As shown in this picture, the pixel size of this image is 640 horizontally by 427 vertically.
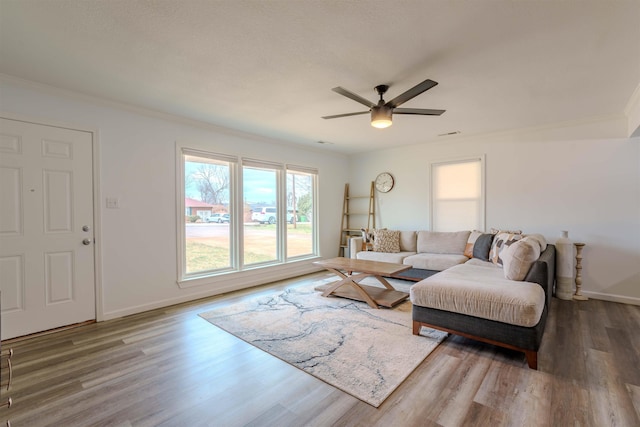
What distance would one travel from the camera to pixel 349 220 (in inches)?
255

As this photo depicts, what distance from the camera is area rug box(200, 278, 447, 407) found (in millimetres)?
2102

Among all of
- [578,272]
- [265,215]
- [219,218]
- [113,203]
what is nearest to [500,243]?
[578,272]

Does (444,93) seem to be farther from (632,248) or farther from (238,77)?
(632,248)

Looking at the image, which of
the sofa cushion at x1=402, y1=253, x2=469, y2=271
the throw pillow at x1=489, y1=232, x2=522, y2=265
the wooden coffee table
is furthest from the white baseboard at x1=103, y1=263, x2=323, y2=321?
the throw pillow at x1=489, y1=232, x2=522, y2=265

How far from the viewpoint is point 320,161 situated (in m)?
5.82

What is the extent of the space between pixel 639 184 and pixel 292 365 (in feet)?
14.9

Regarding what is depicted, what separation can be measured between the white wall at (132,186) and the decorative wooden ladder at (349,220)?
2.83 m

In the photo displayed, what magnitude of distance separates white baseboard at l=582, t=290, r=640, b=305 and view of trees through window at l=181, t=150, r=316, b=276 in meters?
4.25

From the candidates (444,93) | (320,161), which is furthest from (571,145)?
(320,161)

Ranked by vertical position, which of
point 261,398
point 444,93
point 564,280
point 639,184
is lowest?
point 261,398

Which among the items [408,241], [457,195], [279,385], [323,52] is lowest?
[279,385]

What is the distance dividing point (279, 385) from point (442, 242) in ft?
11.9

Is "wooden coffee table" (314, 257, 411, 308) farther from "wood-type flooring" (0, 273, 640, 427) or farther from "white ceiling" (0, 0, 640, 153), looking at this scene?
"white ceiling" (0, 0, 640, 153)

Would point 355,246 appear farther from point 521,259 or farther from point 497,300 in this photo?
point 497,300
